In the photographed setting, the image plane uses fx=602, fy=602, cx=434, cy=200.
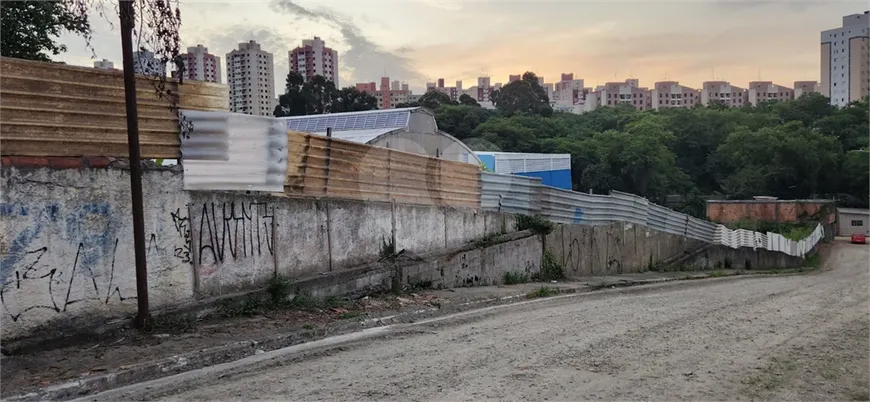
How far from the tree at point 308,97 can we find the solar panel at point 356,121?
1414 centimetres

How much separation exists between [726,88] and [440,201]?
557 feet

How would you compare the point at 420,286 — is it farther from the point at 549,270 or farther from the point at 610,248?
the point at 610,248

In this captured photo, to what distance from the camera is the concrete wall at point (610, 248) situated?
17.1 m

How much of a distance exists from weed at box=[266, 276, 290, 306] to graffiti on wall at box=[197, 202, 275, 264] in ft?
1.64

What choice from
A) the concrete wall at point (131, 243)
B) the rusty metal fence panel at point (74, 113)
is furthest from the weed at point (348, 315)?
the rusty metal fence panel at point (74, 113)

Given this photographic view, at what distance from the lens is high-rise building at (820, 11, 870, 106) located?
11619cm

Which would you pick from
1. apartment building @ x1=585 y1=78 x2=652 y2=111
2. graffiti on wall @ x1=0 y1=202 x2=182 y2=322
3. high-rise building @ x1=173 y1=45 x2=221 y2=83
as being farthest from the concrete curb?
apartment building @ x1=585 y1=78 x2=652 y2=111

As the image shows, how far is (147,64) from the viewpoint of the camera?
24.6ft

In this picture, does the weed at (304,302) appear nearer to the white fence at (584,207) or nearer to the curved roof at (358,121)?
the white fence at (584,207)

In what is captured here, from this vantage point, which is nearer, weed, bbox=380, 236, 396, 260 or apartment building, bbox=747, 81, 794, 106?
weed, bbox=380, 236, 396, 260

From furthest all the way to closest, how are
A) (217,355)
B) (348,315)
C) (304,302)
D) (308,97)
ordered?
1. (308,97)
2. (304,302)
3. (348,315)
4. (217,355)

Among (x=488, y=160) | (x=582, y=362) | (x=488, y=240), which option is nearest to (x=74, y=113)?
(x=582, y=362)

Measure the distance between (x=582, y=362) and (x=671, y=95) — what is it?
166 metres

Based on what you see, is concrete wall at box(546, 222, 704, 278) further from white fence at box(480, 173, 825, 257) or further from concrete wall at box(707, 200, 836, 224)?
concrete wall at box(707, 200, 836, 224)
